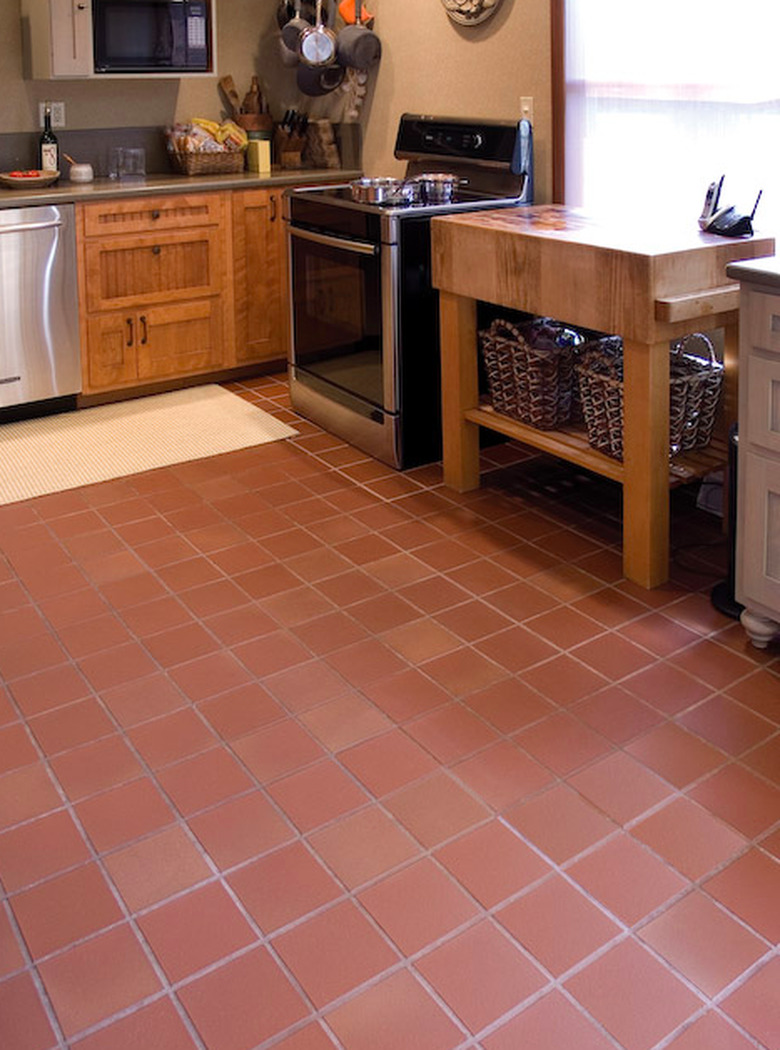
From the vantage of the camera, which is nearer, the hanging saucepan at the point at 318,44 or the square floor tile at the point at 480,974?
the square floor tile at the point at 480,974

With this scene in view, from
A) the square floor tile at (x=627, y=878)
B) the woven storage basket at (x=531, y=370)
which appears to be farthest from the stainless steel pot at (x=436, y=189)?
the square floor tile at (x=627, y=878)

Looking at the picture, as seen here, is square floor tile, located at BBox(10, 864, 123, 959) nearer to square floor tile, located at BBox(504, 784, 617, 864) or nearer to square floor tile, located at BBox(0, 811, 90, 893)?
square floor tile, located at BBox(0, 811, 90, 893)

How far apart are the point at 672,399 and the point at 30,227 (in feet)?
8.13

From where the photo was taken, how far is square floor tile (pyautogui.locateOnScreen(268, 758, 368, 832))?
218cm

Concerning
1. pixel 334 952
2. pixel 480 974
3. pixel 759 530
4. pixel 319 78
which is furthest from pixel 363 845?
pixel 319 78

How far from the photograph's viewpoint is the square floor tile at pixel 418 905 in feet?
6.13

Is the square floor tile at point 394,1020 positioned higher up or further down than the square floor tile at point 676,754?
further down

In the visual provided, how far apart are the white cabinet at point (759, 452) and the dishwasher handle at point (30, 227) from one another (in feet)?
9.02

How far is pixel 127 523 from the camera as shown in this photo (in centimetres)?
356

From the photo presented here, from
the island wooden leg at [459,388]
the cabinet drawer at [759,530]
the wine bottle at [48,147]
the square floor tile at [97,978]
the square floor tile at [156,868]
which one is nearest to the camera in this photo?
the square floor tile at [97,978]

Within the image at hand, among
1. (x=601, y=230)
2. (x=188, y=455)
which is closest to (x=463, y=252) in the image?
(x=601, y=230)

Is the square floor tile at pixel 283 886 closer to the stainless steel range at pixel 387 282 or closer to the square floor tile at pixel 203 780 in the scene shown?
the square floor tile at pixel 203 780

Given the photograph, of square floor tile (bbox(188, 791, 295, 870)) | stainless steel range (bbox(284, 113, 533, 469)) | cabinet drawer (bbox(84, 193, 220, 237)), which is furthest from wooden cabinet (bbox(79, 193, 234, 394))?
square floor tile (bbox(188, 791, 295, 870))

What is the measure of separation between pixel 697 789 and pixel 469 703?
0.53m
